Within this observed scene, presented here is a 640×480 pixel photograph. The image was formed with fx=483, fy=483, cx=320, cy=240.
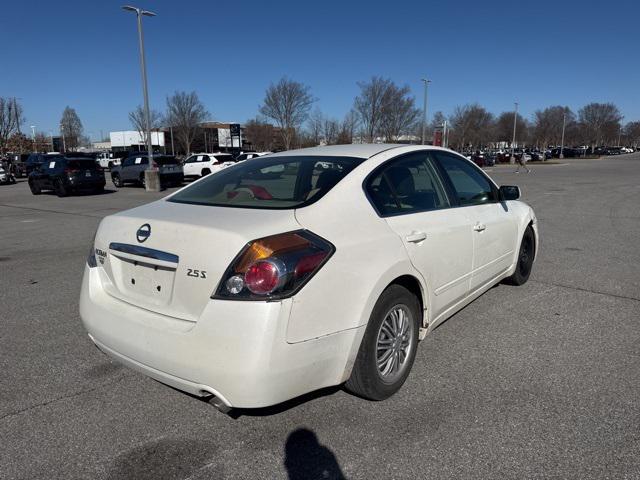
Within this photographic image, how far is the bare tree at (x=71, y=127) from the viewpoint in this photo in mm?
94000

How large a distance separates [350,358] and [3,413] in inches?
84.3

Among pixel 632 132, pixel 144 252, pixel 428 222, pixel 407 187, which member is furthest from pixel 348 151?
pixel 632 132

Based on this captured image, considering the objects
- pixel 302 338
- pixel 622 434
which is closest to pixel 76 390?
pixel 302 338

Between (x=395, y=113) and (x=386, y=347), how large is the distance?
57.4 m

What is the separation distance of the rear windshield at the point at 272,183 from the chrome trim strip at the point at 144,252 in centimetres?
55

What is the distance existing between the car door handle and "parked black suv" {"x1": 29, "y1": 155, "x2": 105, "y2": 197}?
63.9 ft

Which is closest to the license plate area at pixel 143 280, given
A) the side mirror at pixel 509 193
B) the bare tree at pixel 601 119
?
the side mirror at pixel 509 193

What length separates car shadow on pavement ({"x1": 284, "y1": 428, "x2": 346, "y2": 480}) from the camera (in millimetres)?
2377

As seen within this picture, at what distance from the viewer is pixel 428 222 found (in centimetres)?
330

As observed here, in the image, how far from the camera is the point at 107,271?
292 cm

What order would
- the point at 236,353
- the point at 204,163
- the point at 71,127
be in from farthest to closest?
the point at 71,127, the point at 204,163, the point at 236,353

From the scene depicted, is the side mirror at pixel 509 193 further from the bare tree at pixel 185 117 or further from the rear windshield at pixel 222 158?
the bare tree at pixel 185 117

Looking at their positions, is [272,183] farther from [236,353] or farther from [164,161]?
[164,161]

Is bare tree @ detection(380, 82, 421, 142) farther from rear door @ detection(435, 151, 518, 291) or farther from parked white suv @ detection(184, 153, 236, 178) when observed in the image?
rear door @ detection(435, 151, 518, 291)
